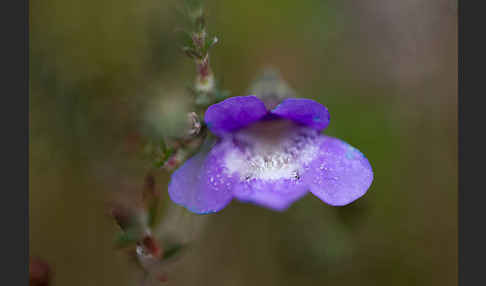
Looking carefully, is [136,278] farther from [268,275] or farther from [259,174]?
[259,174]

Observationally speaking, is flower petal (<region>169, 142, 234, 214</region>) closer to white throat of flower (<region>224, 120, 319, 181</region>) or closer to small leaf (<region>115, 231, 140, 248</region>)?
white throat of flower (<region>224, 120, 319, 181</region>)

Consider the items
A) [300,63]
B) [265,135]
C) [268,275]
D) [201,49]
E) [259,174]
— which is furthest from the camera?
[300,63]

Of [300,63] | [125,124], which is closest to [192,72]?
[125,124]

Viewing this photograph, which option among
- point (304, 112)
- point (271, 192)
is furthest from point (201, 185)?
point (304, 112)

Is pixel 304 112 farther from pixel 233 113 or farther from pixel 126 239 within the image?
pixel 126 239

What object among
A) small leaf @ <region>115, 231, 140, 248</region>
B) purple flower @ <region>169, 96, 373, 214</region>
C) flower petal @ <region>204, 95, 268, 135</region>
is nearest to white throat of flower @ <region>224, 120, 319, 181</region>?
purple flower @ <region>169, 96, 373, 214</region>

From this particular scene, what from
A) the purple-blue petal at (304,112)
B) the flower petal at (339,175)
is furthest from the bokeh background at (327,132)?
the flower petal at (339,175)

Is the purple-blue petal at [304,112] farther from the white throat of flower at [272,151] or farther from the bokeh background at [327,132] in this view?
the bokeh background at [327,132]

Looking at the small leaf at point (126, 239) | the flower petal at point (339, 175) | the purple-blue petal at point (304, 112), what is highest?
the purple-blue petal at point (304, 112)
